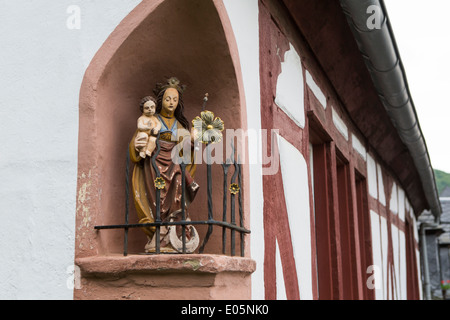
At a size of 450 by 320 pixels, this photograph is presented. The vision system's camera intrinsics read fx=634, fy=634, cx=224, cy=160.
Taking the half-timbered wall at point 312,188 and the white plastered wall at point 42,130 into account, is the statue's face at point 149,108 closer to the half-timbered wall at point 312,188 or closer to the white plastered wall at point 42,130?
the white plastered wall at point 42,130

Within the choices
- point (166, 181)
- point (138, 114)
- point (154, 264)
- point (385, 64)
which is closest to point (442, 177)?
point (385, 64)

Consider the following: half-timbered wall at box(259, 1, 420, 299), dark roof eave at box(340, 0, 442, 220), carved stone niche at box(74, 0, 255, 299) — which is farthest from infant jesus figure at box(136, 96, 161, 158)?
dark roof eave at box(340, 0, 442, 220)

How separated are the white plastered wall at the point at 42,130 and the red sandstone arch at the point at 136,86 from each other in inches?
2.0

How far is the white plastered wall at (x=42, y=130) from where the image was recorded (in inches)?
106

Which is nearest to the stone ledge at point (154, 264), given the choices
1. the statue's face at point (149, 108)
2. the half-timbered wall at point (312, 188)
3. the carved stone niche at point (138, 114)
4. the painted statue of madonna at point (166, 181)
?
the carved stone niche at point (138, 114)

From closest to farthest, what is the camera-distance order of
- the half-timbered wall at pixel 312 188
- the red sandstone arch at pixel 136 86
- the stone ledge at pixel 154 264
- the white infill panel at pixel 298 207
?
the stone ledge at pixel 154 264 → the red sandstone arch at pixel 136 86 → the half-timbered wall at pixel 312 188 → the white infill panel at pixel 298 207

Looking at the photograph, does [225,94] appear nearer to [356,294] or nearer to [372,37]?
[372,37]

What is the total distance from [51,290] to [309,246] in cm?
241

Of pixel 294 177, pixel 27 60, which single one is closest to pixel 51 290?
pixel 27 60

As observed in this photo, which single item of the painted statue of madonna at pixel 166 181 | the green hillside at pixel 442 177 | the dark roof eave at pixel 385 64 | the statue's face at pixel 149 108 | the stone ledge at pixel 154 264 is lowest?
the stone ledge at pixel 154 264

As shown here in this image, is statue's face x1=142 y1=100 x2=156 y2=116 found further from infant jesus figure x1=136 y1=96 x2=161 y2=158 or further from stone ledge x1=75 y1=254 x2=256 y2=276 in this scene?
stone ledge x1=75 y1=254 x2=256 y2=276

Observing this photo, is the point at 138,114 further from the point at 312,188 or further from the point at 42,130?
the point at 312,188

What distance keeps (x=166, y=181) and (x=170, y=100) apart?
16.3 inches

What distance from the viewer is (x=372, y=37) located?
15.8 feet
